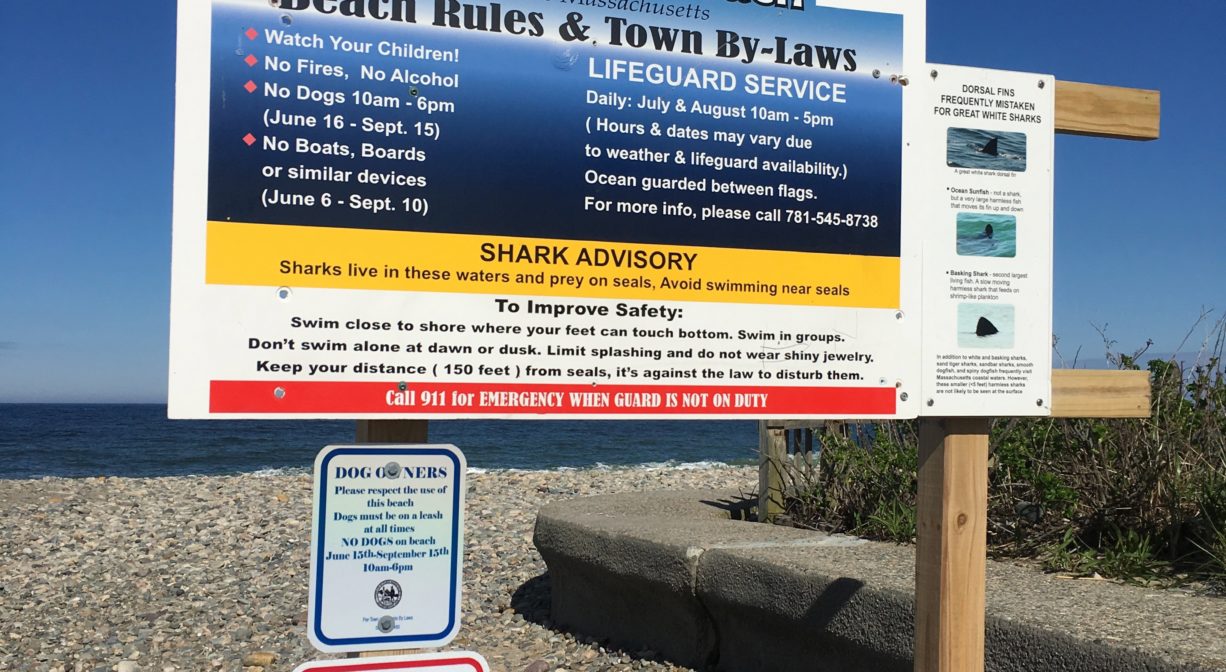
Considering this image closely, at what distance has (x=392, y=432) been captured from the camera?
244 cm

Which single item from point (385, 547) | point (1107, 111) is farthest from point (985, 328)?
point (385, 547)

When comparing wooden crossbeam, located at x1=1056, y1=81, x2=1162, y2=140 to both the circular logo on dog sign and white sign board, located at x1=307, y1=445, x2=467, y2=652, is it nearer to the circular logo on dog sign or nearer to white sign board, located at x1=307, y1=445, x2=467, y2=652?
white sign board, located at x1=307, y1=445, x2=467, y2=652

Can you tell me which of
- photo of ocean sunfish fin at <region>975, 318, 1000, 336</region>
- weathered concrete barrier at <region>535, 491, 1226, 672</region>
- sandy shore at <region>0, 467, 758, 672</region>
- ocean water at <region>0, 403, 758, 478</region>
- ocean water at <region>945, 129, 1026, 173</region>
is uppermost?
ocean water at <region>945, 129, 1026, 173</region>

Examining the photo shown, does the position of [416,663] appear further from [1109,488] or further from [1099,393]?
A: [1109,488]

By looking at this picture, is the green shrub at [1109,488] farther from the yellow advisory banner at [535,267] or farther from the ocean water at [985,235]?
the yellow advisory banner at [535,267]

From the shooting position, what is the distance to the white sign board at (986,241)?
9.45ft

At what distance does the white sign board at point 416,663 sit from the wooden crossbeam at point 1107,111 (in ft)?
7.48

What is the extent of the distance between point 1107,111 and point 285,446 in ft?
120

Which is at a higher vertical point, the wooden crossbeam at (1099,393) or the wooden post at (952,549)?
the wooden crossbeam at (1099,393)

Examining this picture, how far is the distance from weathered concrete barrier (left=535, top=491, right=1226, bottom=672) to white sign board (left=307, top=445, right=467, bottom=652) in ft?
6.01

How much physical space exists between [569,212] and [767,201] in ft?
1.76

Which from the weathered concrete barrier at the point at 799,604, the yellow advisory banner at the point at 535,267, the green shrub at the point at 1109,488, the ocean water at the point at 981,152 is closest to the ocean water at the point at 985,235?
the ocean water at the point at 981,152

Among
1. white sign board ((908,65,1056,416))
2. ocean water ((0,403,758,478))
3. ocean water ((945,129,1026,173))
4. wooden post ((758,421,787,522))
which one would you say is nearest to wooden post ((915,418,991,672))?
white sign board ((908,65,1056,416))

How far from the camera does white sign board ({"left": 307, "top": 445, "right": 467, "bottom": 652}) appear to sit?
7.70 feet
